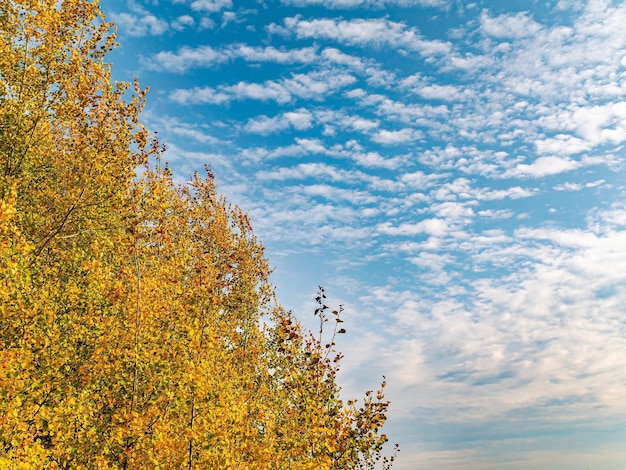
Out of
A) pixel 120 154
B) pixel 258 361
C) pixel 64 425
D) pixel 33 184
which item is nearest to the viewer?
pixel 64 425

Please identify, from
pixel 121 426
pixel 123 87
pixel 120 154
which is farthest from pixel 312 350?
pixel 123 87

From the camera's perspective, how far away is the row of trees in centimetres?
1226

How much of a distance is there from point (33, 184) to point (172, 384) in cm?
1322

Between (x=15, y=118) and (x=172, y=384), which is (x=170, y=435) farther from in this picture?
(x=15, y=118)

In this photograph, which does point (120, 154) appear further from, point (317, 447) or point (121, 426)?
point (317, 447)

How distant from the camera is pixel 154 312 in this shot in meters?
14.4

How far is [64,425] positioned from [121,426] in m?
1.30

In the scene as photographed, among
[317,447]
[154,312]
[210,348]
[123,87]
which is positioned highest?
[123,87]

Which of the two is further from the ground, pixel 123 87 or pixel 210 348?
pixel 123 87

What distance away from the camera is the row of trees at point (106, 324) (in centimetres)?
1226

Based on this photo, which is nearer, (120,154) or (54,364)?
(54,364)

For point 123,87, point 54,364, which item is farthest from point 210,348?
point 123,87

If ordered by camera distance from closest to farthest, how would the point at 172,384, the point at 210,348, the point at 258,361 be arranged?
the point at 172,384, the point at 210,348, the point at 258,361

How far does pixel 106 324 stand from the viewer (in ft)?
47.0
